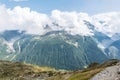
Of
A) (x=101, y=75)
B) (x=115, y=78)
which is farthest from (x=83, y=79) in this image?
(x=115, y=78)

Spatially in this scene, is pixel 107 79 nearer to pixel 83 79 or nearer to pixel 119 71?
pixel 119 71

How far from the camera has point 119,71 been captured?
243 ft

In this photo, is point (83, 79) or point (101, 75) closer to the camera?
point (101, 75)

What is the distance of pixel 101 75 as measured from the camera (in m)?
78.4

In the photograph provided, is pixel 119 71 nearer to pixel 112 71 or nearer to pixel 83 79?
pixel 112 71

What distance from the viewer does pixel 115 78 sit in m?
71.2

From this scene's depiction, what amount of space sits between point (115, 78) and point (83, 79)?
44691mm

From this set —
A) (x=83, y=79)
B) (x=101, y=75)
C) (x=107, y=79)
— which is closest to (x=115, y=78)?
(x=107, y=79)

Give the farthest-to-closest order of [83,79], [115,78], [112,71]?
[83,79]
[112,71]
[115,78]

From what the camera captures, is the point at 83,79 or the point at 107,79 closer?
the point at 107,79

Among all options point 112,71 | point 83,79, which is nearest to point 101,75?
point 112,71

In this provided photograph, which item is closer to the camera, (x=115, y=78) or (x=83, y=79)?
(x=115, y=78)

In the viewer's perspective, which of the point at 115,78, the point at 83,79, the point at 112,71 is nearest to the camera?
the point at 115,78

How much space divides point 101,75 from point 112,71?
3.12m
